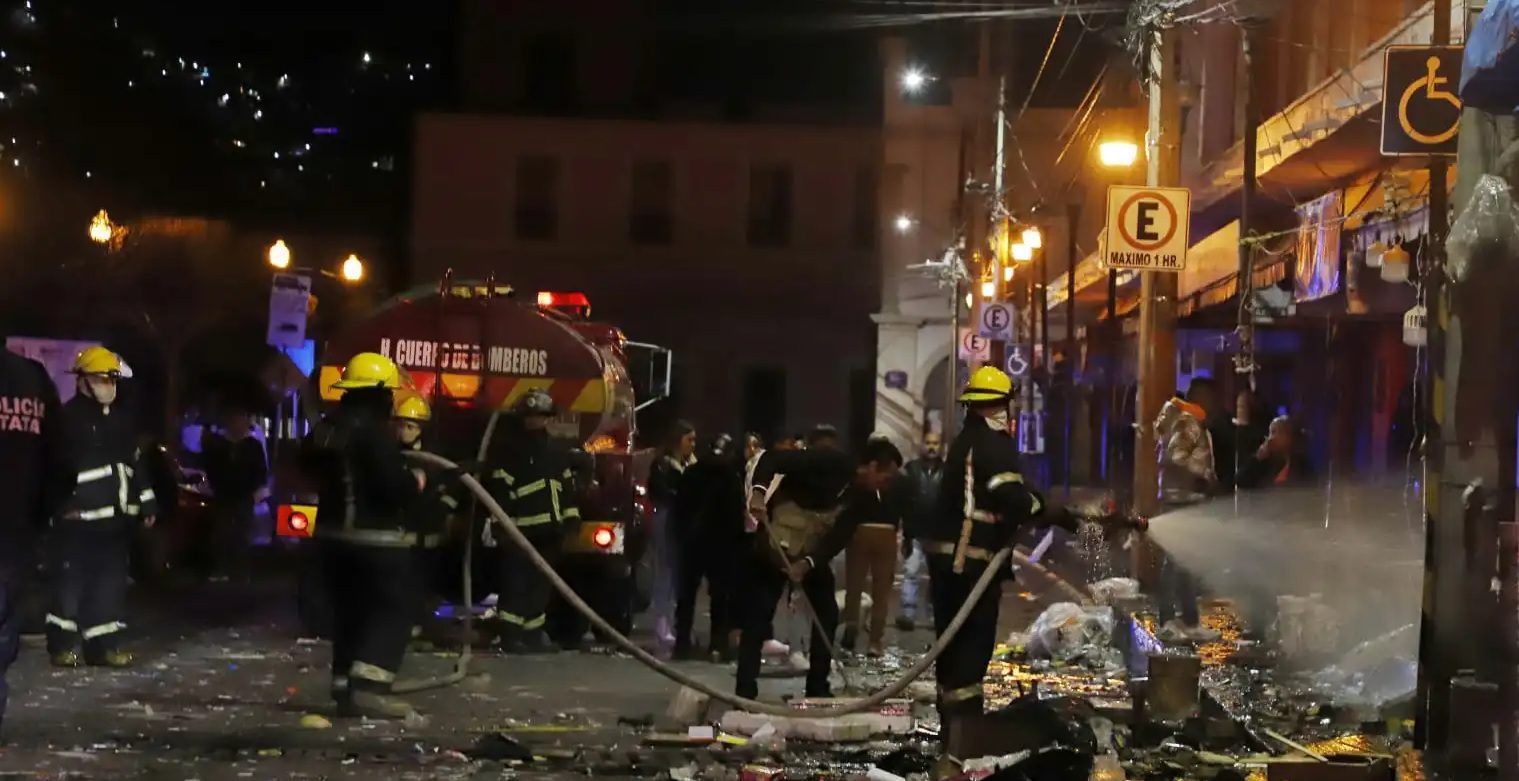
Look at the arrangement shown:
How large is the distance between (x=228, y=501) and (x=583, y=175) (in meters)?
24.1

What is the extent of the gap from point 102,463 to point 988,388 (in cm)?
562

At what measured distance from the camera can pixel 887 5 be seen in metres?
37.9

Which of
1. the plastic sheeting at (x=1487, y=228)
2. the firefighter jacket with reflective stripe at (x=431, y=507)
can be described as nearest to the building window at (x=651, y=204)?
the firefighter jacket with reflective stripe at (x=431, y=507)

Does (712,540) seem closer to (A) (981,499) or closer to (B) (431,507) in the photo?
(B) (431,507)

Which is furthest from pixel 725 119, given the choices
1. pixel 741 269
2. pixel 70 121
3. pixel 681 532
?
pixel 681 532

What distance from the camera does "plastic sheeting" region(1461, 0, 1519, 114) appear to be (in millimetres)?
7016

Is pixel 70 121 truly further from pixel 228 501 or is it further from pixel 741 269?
pixel 741 269

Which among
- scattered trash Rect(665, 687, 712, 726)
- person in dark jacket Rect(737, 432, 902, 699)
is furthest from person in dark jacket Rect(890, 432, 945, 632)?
scattered trash Rect(665, 687, 712, 726)

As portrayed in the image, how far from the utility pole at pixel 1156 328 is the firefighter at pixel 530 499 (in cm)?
646

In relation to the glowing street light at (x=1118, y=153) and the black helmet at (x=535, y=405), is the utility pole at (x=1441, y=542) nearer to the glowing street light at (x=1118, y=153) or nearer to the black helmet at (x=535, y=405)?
the black helmet at (x=535, y=405)

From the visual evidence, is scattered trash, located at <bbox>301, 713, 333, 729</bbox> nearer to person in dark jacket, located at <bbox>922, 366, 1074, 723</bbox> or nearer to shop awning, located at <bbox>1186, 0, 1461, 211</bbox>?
person in dark jacket, located at <bbox>922, 366, 1074, 723</bbox>

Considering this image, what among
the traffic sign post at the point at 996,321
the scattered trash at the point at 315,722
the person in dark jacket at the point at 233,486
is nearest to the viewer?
the scattered trash at the point at 315,722

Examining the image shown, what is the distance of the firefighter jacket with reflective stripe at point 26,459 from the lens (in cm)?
691

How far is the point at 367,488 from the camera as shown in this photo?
8.63m
